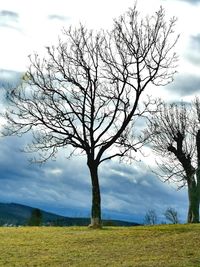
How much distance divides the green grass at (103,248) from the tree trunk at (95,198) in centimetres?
446

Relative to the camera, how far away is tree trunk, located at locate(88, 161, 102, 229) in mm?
42797

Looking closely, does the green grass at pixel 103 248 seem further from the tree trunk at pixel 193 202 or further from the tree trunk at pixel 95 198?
the tree trunk at pixel 193 202

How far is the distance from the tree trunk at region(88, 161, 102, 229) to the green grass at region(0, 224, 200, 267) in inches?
176

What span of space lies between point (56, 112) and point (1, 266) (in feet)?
70.3

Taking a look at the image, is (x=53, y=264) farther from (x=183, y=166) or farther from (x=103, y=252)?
(x=183, y=166)

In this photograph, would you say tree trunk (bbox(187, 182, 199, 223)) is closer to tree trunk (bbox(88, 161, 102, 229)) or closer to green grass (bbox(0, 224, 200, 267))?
tree trunk (bbox(88, 161, 102, 229))

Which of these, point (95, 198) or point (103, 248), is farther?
point (95, 198)

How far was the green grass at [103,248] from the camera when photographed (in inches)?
990

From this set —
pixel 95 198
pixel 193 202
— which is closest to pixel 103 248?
pixel 95 198

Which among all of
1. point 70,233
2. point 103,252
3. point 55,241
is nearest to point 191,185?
point 70,233

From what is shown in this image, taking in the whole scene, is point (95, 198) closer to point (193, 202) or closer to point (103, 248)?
point (193, 202)

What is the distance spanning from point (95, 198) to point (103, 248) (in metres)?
13.9

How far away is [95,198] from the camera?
4316 centimetres

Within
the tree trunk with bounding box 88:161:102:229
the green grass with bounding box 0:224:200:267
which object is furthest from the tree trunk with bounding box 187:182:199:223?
the green grass with bounding box 0:224:200:267
